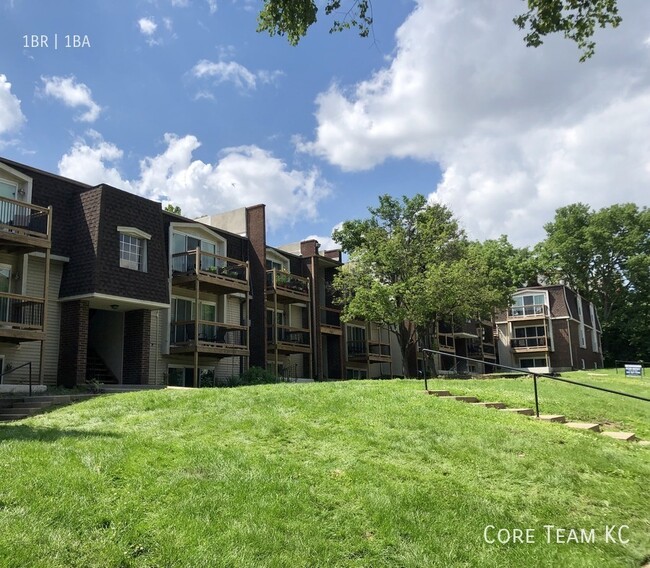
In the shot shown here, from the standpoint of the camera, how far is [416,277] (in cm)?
3022

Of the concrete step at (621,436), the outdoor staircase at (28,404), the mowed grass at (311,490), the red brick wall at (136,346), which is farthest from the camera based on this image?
the red brick wall at (136,346)

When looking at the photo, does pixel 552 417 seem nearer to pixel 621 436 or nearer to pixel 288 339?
pixel 621 436

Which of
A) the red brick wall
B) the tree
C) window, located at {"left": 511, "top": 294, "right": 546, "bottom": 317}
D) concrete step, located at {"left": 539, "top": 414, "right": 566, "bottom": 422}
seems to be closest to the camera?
concrete step, located at {"left": 539, "top": 414, "right": 566, "bottom": 422}

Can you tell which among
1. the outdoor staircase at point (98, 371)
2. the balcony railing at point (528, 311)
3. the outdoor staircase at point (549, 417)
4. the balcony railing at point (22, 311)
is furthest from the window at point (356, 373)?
the outdoor staircase at point (549, 417)

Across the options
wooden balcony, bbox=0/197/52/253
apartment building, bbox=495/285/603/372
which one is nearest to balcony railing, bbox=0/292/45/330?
wooden balcony, bbox=0/197/52/253

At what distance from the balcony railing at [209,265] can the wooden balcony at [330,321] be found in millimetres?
8480

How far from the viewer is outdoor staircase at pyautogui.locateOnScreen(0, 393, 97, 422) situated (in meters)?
14.0

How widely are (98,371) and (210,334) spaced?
515 cm

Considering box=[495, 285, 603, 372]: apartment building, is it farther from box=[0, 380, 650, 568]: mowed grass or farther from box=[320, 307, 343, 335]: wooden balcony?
box=[0, 380, 650, 568]: mowed grass

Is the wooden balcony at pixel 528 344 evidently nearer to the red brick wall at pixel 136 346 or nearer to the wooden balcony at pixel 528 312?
the wooden balcony at pixel 528 312

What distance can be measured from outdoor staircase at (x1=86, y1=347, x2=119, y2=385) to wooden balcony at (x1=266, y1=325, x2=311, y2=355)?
8771 mm

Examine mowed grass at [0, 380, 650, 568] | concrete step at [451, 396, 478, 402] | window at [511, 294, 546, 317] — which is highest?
window at [511, 294, 546, 317]

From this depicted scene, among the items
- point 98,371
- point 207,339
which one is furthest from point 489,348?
point 98,371

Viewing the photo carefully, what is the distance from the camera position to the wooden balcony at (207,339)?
2409cm
